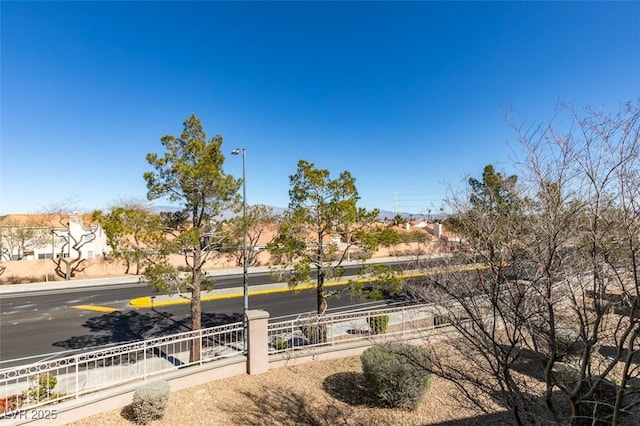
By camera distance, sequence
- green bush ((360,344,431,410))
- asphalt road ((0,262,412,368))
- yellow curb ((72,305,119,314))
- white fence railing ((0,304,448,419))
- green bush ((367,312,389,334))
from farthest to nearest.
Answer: yellow curb ((72,305,119,314))
asphalt road ((0,262,412,368))
green bush ((367,312,389,334))
green bush ((360,344,431,410))
white fence railing ((0,304,448,419))

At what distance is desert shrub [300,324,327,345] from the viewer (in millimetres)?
10344

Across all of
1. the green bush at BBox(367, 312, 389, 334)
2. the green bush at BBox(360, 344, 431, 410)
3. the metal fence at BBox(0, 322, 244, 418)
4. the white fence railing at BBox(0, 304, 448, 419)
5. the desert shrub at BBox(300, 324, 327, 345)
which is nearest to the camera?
the metal fence at BBox(0, 322, 244, 418)

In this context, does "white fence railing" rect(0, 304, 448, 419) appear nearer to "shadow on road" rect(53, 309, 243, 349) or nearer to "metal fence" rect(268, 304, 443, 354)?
"metal fence" rect(268, 304, 443, 354)

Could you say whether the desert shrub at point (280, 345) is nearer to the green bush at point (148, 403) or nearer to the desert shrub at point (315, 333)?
the desert shrub at point (315, 333)

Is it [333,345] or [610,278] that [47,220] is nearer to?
[333,345]

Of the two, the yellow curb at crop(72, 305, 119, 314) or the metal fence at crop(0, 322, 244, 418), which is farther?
the yellow curb at crop(72, 305, 119, 314)

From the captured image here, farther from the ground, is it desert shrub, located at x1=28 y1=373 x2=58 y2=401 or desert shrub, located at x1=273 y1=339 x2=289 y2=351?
desert shrub, located at x1=28 y1=373 x2=58 y2=401

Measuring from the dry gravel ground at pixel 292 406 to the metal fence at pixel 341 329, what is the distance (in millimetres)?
1304

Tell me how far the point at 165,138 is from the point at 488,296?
28.8 ft

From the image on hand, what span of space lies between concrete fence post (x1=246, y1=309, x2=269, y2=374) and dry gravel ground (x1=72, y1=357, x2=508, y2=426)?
25cm

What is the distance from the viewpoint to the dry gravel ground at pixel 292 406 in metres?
6.76

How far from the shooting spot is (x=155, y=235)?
8.78m

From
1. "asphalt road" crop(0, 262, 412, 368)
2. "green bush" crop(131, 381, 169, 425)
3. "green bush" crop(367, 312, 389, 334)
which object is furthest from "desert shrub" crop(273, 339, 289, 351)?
"green bush" crop(131, 381, 169, 425)

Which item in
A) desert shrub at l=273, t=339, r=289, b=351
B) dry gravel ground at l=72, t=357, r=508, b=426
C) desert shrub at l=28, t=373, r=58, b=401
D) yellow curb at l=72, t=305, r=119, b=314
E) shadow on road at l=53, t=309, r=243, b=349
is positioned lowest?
dry gravel ground at l=72, t=357, r=508, b=426
